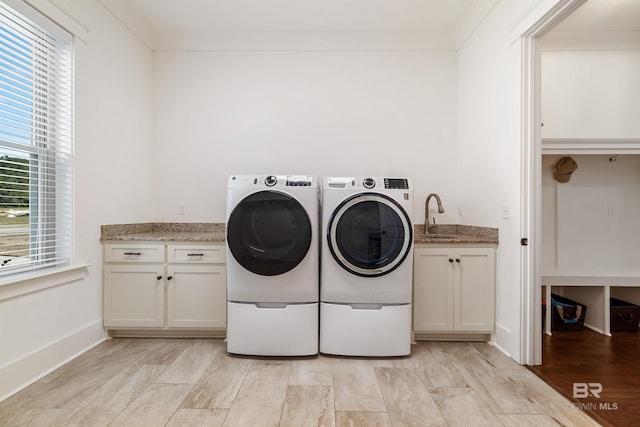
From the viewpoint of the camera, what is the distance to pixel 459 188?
311 centimetres

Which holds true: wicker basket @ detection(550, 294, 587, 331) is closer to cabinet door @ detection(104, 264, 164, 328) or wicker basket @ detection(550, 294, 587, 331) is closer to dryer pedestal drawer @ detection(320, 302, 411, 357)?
dryer pedestal drawer @ detection(320, 302, 411, 357)

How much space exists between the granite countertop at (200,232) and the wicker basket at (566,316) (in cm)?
92

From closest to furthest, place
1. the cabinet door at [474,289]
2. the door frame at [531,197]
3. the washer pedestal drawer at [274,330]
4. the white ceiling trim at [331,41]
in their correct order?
the door frame at [531,197] < the washer pedestal drawer at [274,330] < the cabinet door at [474,289] < the white ceiling trim at [331,41]

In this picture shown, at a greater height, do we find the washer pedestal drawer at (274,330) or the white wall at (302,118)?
the white wall at (302,118)

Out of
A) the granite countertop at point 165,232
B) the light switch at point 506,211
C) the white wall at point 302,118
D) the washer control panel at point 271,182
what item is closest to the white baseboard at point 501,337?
the light switch at point 506,211

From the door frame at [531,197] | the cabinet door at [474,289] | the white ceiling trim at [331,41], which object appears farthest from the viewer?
the white ceiling trim at [331,41]

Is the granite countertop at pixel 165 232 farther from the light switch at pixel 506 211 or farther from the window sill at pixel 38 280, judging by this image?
the light switch at pixel 506 211

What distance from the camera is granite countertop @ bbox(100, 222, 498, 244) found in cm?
252

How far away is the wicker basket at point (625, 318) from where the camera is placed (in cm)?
275

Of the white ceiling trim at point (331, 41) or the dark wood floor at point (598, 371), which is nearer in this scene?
the dark wood floor at point (598, 371)

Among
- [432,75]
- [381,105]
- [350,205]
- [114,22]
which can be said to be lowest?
[350,205]

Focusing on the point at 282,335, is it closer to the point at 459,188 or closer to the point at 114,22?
the point at 459,188

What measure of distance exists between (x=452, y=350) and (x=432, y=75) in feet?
7.89

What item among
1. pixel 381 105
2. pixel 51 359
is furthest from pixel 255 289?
pixel 381 105
